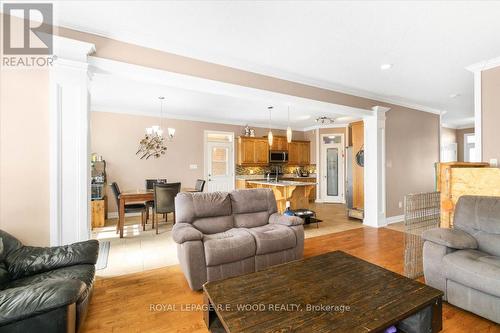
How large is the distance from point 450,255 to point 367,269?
0.90m

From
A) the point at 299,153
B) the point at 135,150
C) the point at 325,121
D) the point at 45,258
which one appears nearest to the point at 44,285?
the point at 45,258

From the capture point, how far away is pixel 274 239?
108 inches

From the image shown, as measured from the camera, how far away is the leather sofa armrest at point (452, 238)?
7.09 ft

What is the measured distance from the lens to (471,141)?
27.5 feet

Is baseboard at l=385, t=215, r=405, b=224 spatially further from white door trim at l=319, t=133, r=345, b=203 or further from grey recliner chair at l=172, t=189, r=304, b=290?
grey recliner chair at l=172, t=189, r=304, b=290

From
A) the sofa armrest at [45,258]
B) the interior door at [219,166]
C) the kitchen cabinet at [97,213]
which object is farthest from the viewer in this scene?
the interior door at [219,166]

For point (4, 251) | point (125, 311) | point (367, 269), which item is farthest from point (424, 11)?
point (4, 251)

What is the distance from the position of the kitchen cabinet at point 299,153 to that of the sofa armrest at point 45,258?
6.91 metres

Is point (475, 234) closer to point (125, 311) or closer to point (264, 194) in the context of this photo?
point (264, 194)

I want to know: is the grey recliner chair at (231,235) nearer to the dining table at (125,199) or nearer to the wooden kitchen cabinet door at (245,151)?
the dining table at (125,199)

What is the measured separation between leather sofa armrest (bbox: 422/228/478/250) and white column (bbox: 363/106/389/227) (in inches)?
100

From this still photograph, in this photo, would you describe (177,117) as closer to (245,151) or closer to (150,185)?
(150,185)

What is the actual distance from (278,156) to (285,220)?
507cm

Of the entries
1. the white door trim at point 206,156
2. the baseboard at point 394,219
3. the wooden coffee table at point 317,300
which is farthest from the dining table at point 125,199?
the baseboard at point 394,219
